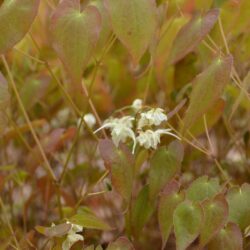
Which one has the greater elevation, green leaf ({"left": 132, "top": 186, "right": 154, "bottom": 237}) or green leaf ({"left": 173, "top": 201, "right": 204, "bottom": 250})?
green leaf ({"left": 173, "top": 201, "right": 204, "bottom": 250})

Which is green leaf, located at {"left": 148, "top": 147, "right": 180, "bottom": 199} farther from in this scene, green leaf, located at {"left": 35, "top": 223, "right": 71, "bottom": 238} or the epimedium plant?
green leaf, located at {"left": 35, "top": 223, "right": 71, "bottom": 238}

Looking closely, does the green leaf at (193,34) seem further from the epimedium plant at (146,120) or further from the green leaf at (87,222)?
the green leaf at (87,222)

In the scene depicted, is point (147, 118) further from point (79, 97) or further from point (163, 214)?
point (79, 97)

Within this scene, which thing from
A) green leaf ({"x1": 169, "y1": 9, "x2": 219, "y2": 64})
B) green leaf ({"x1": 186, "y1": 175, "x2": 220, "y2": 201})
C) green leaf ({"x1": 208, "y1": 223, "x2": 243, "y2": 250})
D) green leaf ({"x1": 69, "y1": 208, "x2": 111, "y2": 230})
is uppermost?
green leaf ({"x1": 169, "y1": 9, "x2": 219, "y2": 64})

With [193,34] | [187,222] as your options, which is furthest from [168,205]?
[193,34]

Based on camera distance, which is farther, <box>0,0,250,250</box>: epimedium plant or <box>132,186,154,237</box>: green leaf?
<box>132,186,154,237</box>: green leaf

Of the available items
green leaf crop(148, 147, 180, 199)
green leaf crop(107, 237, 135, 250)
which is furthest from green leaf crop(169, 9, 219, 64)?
green leaf crop(107, 237, 135, 250)
